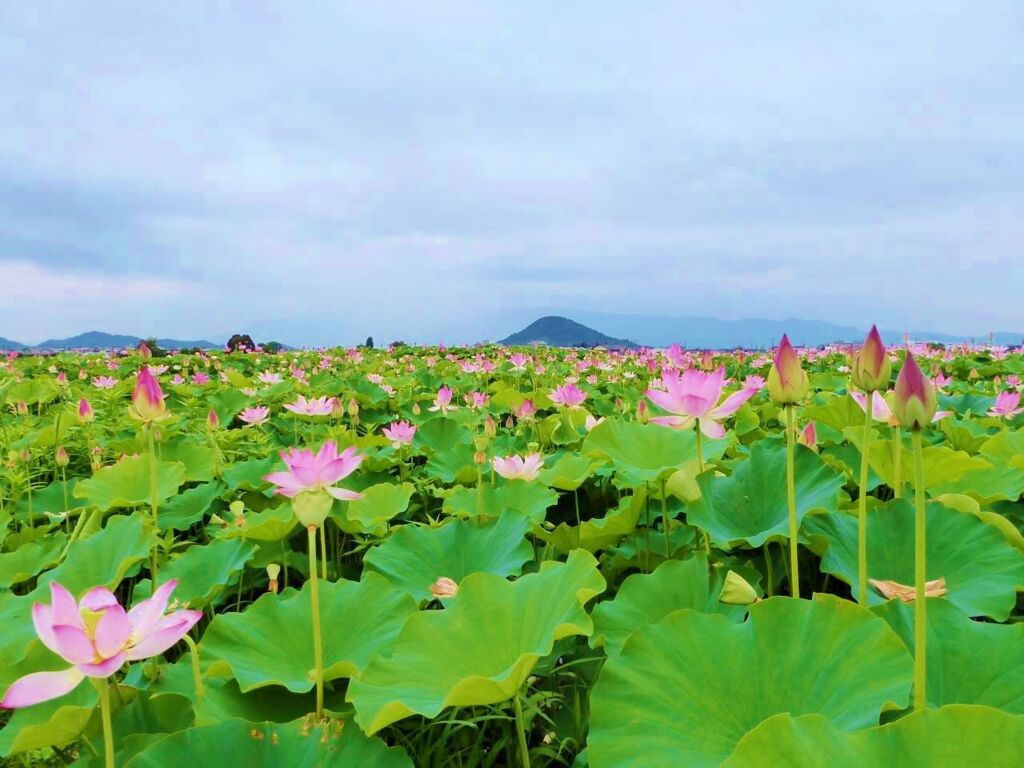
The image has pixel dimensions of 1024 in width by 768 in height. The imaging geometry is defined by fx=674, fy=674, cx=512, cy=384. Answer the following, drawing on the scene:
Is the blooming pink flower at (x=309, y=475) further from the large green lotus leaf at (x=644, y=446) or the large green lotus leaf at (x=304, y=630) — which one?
the large green lotus leaf at (x=644, y=446)

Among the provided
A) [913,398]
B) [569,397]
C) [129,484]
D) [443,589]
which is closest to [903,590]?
[913,398]

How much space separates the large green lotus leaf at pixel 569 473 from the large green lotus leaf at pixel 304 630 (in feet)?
2.37

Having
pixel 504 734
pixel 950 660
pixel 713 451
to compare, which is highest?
pixel 713 451

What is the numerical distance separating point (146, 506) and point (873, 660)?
2.05 meters

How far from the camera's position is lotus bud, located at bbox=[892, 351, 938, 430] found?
68 centimetres

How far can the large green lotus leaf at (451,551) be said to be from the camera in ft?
4.52

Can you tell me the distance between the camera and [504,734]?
1.08 meters

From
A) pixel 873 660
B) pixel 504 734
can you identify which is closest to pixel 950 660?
pixel 873 660

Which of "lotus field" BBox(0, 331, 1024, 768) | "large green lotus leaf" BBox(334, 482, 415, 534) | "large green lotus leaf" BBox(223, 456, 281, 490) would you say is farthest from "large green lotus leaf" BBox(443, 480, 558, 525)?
"large green lotus leaf" BBox(223, 456, 281, 490)

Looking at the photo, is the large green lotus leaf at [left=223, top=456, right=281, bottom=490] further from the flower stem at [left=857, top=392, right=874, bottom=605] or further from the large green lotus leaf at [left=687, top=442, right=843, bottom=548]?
the flower stem at [left=857, top=392, right=874, bottom=605]

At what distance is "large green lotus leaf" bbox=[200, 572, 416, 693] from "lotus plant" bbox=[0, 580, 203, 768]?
0.28m

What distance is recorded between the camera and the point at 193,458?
2432 millimetres

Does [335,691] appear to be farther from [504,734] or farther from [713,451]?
[713,451]

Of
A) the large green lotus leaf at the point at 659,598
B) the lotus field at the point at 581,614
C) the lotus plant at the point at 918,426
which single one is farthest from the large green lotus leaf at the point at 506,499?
the lotus plant at the point at 918,426
